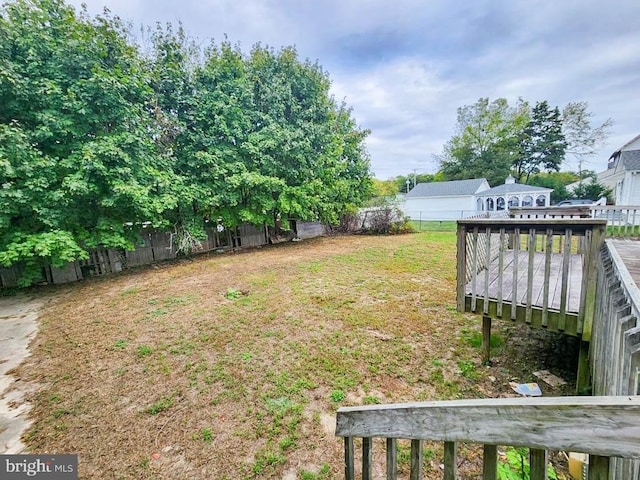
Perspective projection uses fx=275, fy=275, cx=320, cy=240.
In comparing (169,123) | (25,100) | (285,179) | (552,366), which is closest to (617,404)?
(552,366)

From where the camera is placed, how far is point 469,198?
20.9 meters

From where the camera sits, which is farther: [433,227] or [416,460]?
[433,227]

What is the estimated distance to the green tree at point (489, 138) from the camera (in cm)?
2688

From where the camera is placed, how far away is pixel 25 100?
18.4ft

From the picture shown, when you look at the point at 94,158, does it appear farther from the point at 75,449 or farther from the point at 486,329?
the point at 486,329

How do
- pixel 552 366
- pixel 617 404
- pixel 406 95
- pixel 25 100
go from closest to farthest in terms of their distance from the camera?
pixel 617 404 < pixel 552 366 < pixel 25 100 < pixel 406 95

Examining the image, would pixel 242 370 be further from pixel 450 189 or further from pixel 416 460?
pixel 450 189

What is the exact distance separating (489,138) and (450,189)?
10.7 metres

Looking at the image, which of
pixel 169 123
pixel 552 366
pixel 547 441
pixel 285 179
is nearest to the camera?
pixel 547 441

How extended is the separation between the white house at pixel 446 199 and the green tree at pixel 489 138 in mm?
6352

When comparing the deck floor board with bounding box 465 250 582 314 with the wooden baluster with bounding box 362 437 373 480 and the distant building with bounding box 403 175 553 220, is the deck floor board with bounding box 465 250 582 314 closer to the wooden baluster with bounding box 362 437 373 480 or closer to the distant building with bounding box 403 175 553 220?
the wooden baluster with bounding box 362 437 373 480

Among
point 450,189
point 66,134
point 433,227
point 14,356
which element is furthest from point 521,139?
point 14,356

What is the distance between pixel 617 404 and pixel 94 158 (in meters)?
8.10

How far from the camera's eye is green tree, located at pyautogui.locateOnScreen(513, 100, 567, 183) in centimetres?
2725
